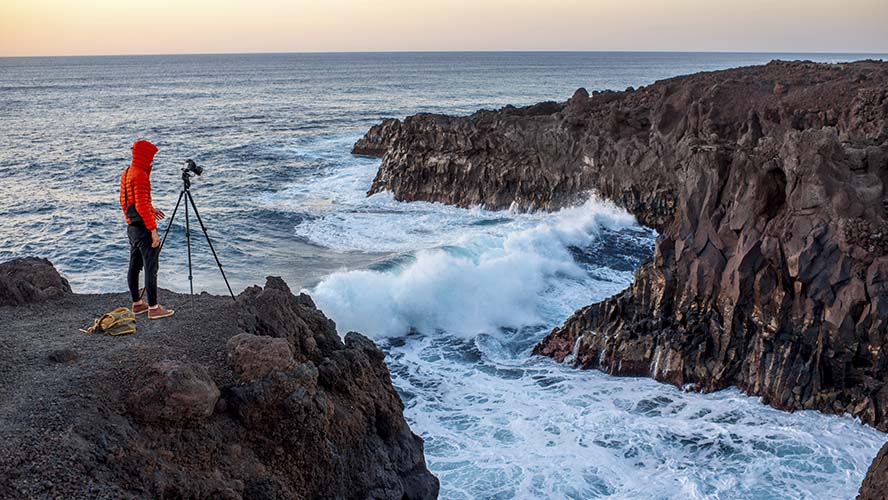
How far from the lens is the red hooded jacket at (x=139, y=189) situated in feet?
32.6

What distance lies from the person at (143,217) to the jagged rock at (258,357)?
209 cm

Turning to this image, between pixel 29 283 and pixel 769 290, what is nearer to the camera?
pixel 29 283

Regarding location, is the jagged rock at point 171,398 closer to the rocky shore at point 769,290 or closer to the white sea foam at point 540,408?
the white sea foam at point 540,408

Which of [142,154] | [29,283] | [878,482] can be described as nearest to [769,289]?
[878,482]

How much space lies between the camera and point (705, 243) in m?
15.9

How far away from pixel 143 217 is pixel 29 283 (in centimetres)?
249

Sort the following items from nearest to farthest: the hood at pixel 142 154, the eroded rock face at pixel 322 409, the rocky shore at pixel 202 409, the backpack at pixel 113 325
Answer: the rocky shore at pixel 202 409 < the eroded rock face at pixel 322 409 < the backpack at pixel 113 325 < the hood at pixel 142 154

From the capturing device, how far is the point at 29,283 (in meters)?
11.0

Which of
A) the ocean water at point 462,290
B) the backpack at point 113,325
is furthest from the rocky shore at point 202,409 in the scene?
the ocean water at point 462,290

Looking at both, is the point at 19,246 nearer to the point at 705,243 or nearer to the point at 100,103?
the point at 705,243

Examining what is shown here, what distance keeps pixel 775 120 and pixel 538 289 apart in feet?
41.9

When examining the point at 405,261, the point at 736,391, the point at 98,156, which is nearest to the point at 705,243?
the point at 736,391

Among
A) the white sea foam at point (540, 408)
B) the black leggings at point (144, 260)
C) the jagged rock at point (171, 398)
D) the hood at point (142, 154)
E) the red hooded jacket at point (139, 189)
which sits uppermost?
the hood at point (142, 154)

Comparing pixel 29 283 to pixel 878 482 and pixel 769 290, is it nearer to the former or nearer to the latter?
pixel 878 482
